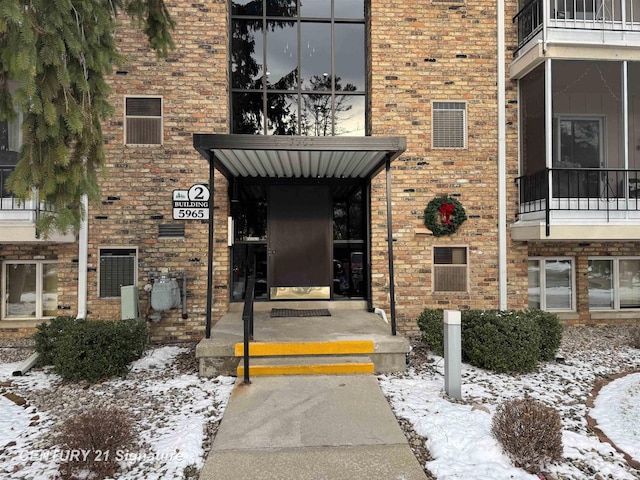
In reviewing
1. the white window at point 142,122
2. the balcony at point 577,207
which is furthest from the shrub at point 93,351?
the balcony at point 577,207

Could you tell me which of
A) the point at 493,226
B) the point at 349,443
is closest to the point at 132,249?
the point at 349,443

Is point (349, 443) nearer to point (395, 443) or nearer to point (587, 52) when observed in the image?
point (395, 443)

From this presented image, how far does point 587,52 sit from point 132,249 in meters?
8.32

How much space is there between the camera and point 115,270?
652 cm

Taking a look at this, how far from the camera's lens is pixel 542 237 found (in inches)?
243

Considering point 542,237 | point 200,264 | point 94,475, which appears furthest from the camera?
point 200,264

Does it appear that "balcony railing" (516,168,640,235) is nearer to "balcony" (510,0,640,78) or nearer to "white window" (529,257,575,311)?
"white window" (529,257,575,311)

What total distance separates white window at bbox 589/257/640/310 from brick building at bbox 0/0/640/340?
4 cm

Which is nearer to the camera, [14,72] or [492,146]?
[14,72]

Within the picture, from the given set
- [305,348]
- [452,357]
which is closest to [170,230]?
[305,348]

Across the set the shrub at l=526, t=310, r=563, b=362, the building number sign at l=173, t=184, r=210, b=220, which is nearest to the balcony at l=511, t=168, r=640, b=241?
the shrub at l=526, t=310, r=563, b=362

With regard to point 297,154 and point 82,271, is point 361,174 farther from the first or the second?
point 82,271

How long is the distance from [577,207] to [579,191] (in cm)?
54

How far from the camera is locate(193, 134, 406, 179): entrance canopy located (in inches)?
184
